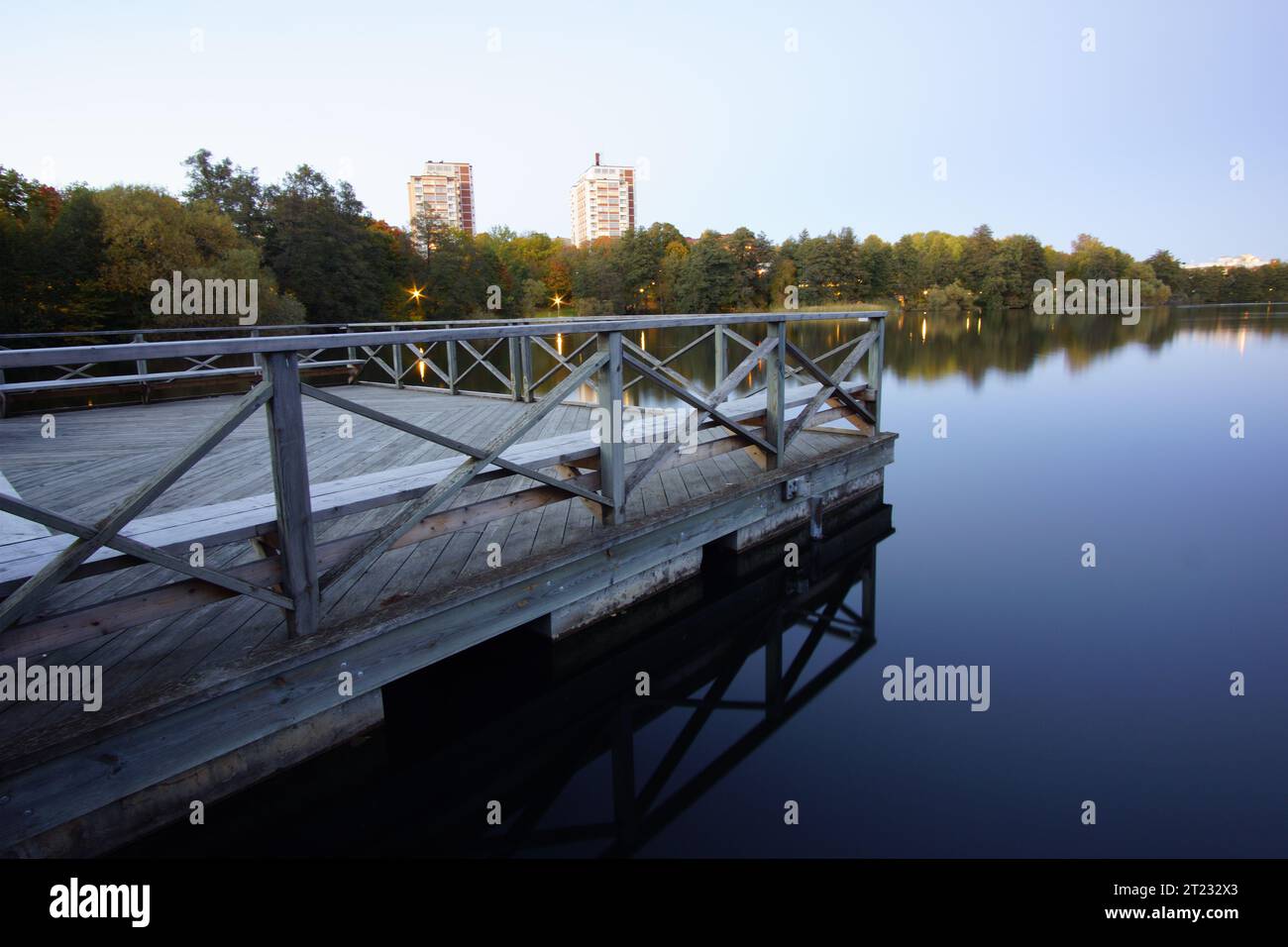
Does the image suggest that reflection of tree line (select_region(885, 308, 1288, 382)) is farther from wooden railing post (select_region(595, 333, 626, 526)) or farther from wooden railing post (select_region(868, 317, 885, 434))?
wooden railing post (select_region(595, 333, 626, 526))

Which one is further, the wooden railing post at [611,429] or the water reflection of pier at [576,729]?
the wooden railing post at [611,429]

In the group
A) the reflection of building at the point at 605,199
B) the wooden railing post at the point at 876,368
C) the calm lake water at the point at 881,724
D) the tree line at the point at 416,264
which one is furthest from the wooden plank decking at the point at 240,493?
the reflection of building at the point at 605,199

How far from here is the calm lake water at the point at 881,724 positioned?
301 centimetres

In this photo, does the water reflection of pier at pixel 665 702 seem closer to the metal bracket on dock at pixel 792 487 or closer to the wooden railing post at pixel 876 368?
the metal bracket on dock at pixel 792 487

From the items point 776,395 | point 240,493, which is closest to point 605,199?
point 776,395

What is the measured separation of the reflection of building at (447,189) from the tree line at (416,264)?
267 ft

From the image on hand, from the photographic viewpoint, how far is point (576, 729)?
Result: 3754 mm

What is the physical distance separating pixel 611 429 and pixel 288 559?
6.16 feet

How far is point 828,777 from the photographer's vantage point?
3.48 meters

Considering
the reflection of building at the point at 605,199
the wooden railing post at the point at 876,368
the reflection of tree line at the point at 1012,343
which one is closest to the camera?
the wooden railing post at the point at 876,368

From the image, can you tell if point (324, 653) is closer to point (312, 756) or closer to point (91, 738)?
point (312, 756)

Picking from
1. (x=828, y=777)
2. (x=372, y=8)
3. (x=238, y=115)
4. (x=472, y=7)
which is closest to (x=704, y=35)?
(x=472, y=7)

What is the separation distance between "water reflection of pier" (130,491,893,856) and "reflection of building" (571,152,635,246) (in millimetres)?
136613
